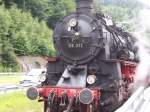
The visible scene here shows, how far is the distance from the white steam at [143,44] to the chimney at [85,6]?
268 centimetres

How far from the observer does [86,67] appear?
14062mm

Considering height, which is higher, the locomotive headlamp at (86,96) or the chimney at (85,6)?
the chimney at (85,6)

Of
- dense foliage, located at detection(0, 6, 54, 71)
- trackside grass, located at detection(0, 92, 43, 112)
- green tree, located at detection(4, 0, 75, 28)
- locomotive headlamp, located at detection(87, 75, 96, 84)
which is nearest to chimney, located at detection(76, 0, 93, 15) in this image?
locomotive headlamp, located at detection(87, 75, 96, 84)

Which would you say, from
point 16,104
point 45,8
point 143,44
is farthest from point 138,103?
point 45,8

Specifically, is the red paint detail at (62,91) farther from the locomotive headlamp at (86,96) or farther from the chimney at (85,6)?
the chimney at (85,6)

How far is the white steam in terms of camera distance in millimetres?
15836

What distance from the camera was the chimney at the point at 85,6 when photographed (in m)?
14.4

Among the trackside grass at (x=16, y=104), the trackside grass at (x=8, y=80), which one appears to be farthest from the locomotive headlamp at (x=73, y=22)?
the trackside grass at (x=8, y=80)

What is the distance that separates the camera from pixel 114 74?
13.7 m

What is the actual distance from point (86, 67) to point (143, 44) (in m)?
3.29

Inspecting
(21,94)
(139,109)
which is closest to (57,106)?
(139,109)

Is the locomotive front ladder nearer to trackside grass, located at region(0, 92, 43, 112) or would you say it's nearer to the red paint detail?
the red paint detail

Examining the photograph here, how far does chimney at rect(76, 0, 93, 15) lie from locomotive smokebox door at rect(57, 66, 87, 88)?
1820mm

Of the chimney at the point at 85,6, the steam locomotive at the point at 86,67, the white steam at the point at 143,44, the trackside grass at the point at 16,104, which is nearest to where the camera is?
the steam locomotive at the point at 86,67
